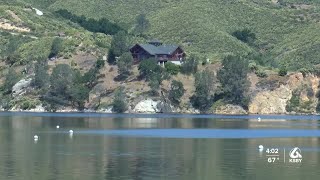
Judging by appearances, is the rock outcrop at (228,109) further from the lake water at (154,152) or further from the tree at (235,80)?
the lake water at (154,152)

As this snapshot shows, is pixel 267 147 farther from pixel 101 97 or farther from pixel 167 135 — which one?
pixel 101 97

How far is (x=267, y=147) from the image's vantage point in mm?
92812

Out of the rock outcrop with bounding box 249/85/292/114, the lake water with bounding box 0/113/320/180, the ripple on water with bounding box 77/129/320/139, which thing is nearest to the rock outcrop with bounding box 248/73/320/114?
the rock outcrop with bounding box 249/85/292/114

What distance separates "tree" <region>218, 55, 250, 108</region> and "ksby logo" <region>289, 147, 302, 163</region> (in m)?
104

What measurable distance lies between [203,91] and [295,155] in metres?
110

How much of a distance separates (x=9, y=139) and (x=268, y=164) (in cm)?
3538

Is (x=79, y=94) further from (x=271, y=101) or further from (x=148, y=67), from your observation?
(x=271, y=101)

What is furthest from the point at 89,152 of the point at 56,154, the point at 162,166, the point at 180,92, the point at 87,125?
the point at 180,92

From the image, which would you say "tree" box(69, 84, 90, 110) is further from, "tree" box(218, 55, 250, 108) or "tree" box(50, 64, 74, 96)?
"tree" box(218, 55, 250, 108)

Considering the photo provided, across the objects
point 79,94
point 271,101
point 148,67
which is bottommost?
point 271,101

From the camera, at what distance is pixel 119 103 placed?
19000cm

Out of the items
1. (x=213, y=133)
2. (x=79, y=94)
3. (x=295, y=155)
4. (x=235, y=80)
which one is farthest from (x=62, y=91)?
(x=295, y=155)

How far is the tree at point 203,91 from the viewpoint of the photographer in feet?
632

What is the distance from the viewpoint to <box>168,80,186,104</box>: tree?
634 ft
